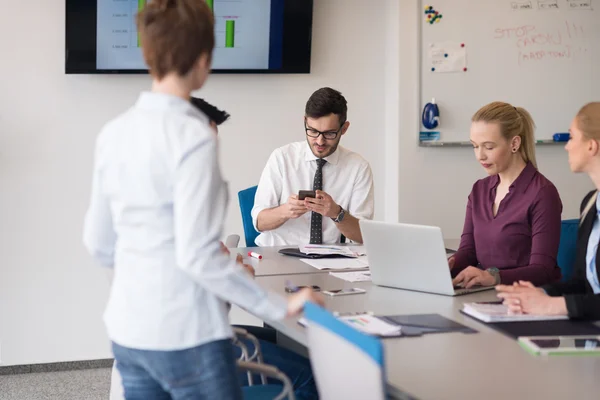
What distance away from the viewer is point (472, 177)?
4.78 metres

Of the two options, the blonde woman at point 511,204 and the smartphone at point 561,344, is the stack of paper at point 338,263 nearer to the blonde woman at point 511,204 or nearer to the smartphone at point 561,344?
the blonde woman at point 511,204

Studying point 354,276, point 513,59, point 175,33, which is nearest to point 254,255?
point 354,276

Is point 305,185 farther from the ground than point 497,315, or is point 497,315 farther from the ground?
point 305,185

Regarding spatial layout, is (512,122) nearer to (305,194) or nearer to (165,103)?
(305,194)

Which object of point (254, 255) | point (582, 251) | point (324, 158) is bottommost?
point (254, 255)

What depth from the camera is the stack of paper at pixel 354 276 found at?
9.02 ft

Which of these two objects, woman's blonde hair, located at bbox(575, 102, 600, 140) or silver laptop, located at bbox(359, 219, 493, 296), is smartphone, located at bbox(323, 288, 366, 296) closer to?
silver laptop, located at bbox(359, 219, 493, 296)

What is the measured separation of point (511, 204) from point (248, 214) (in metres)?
1.46

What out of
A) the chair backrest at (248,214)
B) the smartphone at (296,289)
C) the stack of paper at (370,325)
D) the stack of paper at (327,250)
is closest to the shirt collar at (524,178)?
the stack of paper at (327,250)

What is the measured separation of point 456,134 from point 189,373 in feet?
11.3

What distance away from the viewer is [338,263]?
307cm

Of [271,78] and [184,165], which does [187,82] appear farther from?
[271,78]

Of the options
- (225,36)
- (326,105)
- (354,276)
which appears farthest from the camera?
(225,36)

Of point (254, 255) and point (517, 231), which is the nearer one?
point (517, 231)
